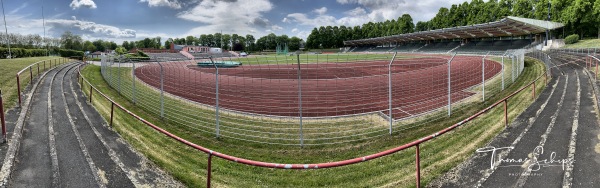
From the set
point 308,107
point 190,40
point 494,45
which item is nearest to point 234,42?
point 190,40

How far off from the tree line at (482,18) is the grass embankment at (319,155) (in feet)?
223

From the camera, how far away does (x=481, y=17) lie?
85500 millimetres

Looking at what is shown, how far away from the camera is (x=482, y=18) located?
85.1 m

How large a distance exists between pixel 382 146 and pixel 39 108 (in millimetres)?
12646

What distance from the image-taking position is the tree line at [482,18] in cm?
6097

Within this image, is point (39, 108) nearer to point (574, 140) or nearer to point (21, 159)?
point (21, 159)

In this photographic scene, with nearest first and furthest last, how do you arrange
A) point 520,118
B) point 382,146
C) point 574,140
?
point 574,140
point 382,146
point 520,118

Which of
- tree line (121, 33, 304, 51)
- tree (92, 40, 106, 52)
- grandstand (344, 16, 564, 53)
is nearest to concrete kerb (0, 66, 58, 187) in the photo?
grandstand (344, 16, 564, 53)

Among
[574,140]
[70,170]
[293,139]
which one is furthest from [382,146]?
[70,170]

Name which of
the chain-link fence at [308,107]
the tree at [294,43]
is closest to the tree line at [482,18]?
the tree at [294,43]

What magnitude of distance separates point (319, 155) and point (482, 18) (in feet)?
303

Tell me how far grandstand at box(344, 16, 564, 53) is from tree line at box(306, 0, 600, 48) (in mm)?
6594

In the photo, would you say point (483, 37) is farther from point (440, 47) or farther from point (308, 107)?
point (308, 107)

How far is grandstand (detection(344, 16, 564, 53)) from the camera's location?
49.0 metres
